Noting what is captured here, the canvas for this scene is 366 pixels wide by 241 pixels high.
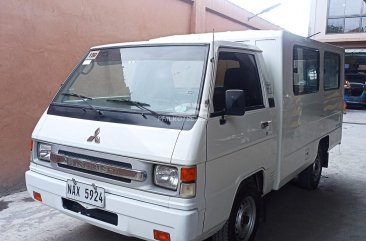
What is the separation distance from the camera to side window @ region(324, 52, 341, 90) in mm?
5473

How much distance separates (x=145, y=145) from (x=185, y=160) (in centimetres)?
34

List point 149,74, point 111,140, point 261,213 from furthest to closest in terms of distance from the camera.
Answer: point 261,213 < point 149,74 < point 111,140

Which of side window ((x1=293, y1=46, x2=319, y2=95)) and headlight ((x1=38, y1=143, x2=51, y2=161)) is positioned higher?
side window ((x1=293, y1=46, x2=319, y2=95))

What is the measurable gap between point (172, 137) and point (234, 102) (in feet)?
1.80

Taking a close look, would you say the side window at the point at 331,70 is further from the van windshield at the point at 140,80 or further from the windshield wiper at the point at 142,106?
the windshield wiper at the point at 142,106

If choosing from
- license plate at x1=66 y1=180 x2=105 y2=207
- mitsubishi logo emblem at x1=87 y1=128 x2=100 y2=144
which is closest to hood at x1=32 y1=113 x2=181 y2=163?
mitsubishi logo emblem at x1=87 y1=128 x2=100 y2=144

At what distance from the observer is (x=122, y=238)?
148 inches

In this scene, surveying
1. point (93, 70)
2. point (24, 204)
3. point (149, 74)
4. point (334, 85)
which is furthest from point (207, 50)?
point (334, 85)

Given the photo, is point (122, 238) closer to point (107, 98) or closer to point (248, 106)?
point (107, 98)

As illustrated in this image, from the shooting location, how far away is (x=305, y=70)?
181 inches

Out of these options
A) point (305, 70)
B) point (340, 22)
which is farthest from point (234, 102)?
point (340, 22)

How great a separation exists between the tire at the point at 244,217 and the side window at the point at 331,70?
2.57m

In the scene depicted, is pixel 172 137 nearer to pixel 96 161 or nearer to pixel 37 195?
pixel 96 161

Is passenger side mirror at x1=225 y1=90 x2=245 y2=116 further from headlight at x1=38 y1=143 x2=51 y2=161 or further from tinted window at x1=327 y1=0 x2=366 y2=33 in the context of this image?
tinted window at x1=327 y1=0 x2=366 y2=33
